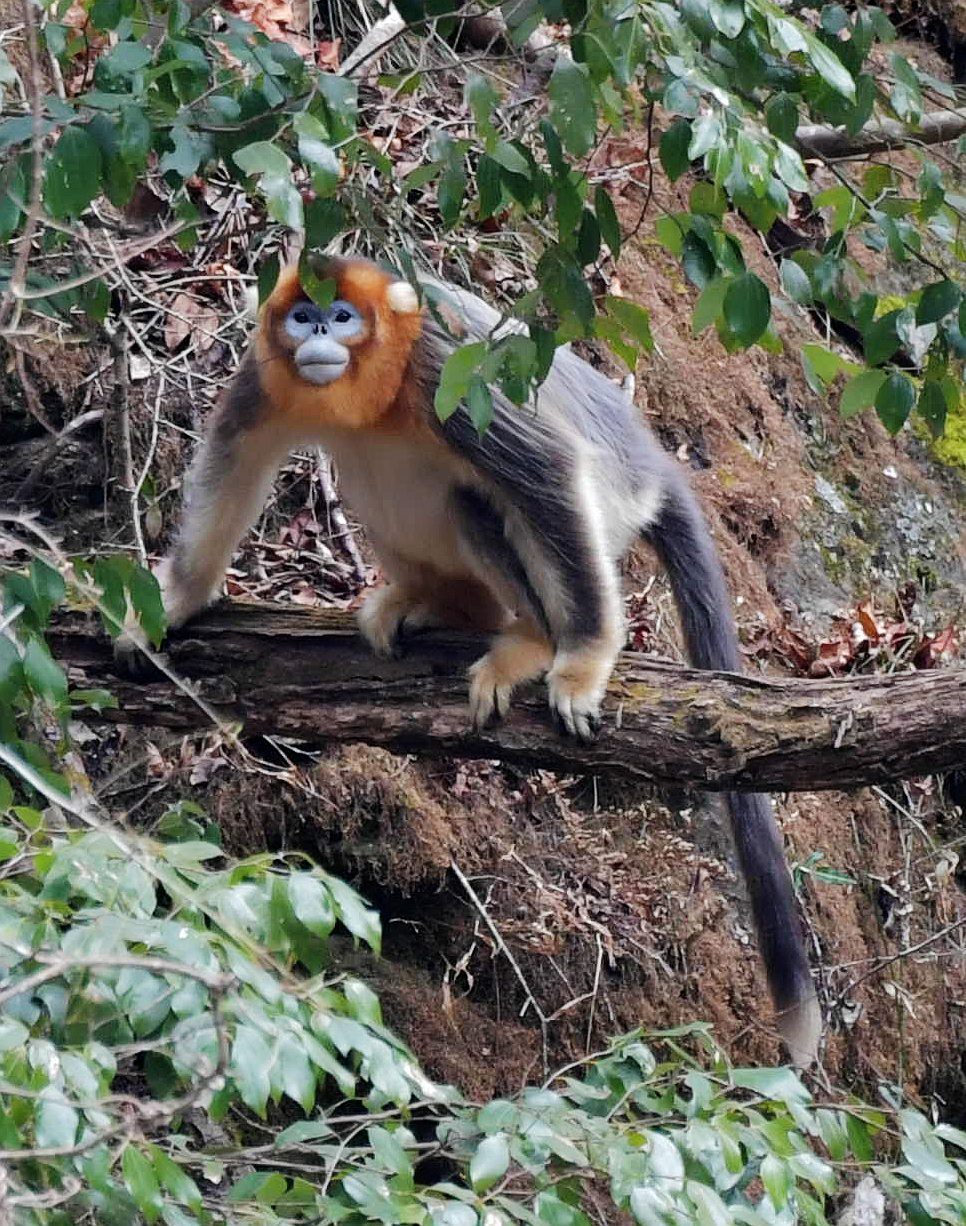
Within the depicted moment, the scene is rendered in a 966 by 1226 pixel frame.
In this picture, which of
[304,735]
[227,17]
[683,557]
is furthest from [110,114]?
[683,557]

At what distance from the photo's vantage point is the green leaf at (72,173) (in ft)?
8.27

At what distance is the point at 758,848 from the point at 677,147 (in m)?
2.03

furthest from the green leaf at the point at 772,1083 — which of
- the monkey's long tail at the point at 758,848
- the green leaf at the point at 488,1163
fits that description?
the monkey's long tail at the point at 758,848

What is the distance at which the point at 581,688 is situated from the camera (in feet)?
11.4

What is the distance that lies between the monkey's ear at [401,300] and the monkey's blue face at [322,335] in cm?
9

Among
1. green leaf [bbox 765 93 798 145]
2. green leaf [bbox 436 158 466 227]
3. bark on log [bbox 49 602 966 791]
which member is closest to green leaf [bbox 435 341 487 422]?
green leaf [bbox 436 158 466 227]

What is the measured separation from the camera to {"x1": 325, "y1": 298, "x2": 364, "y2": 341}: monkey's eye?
3.83 m

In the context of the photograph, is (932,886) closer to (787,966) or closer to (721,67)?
(787,966)

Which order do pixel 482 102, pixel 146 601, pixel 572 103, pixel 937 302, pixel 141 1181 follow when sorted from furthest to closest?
1. pixel 146 601
2. pixel 937 302
3. pixel 482 102
4. pixel 572 103
5. pixel 141 1181

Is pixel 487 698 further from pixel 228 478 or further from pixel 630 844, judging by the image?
pixel 630 844

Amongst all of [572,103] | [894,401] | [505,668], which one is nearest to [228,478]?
[505,668]

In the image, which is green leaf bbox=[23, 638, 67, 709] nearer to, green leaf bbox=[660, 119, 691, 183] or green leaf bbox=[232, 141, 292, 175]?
green leaf bbox=[232, 141, 292, 175]

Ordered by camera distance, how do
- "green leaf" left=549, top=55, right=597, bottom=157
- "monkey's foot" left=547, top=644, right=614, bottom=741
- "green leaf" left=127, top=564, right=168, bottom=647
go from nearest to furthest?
"green leaf" left=549, top=55, right=597, bottom=157, "green leaf" left=127, top=564, right=168, bottom=647, "monkey's foot" left=547, top=644, right=614, bottom=741

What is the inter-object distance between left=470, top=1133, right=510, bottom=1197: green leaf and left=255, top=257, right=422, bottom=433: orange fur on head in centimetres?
193
